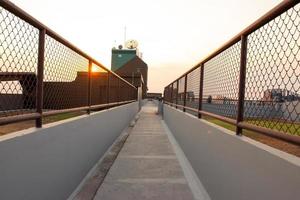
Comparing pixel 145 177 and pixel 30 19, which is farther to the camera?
pixel 145 177

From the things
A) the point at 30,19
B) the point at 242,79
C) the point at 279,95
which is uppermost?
Result: the point at 30,19

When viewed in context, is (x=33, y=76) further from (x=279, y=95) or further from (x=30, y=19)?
(x=279, y=95)

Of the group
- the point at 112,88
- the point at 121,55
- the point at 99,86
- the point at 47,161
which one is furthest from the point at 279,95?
the point at 121,55

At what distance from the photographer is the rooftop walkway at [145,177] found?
14.4 feet

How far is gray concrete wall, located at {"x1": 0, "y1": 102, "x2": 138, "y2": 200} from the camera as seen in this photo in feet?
7.92

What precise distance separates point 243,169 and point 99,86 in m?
5.24

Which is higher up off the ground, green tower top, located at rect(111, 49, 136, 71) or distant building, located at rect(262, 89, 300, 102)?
green tower top, located at rect(111, 49, 136, 71)

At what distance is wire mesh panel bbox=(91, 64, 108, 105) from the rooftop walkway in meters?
1.14

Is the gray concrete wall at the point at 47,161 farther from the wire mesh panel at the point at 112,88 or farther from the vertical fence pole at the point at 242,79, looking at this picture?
the wire mesh panel at the point at 112,88

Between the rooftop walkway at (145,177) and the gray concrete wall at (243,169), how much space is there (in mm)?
408

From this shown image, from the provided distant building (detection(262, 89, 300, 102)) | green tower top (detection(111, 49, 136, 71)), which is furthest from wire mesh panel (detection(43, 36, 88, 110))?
green tower top (detection(111, 49, 136, 71))

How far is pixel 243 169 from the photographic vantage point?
2848mm

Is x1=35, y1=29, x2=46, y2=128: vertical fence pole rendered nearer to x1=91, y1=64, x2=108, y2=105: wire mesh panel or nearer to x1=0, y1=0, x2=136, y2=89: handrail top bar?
x1=0, y1=0, x2=136, y2=89: handrail top bar

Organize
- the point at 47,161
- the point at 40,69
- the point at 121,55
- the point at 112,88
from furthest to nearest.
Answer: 1. the point at 121,55
2. the point at 112,88
3. the point at 40,69
4. the point at 47,161
